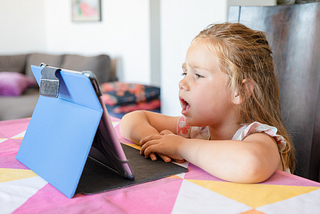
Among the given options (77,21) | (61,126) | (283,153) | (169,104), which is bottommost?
(169,104)

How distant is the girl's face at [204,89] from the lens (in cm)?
80

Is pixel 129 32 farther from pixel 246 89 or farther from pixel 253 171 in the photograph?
pixel 253 171

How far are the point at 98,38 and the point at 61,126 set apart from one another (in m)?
3.03

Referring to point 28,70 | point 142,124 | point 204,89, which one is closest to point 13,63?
point 28,70

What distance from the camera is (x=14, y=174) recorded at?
590 millimetres

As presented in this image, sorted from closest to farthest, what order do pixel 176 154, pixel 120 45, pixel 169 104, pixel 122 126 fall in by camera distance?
pixel 176 154
pixel 122 126
pixel 169 104
pixel 120 45

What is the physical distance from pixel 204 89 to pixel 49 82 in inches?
15.8

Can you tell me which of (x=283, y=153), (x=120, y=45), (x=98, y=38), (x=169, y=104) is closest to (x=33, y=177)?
(x=283, y=153)

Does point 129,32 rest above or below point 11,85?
above

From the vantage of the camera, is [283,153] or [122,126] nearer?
[283,153]

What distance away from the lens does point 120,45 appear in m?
3.16

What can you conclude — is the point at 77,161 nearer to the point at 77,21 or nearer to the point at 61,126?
the point at 61,126

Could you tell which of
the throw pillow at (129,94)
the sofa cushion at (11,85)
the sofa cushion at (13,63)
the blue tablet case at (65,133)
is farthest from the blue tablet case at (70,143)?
the sofa cushion at (13,63)

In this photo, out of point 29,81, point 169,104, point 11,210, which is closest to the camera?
point 11,210
